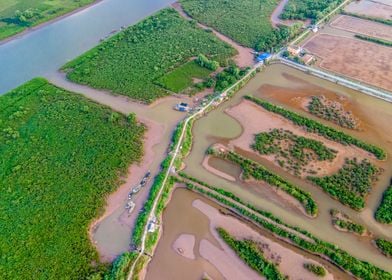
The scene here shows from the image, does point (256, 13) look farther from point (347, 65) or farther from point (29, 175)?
point (29, 175)

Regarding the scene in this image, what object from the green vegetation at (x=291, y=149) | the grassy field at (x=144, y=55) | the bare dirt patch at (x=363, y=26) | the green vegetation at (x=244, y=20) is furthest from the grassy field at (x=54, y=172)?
the bare dirt patch at (x=363, y=26)

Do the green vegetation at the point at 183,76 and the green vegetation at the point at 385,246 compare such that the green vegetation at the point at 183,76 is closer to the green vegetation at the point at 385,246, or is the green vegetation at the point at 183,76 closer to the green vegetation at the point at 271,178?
the green vegetation at the point at 271,178

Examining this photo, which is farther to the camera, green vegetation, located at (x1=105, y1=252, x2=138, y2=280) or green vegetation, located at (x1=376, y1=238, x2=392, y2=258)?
green vegetation, located at (x1=376, y1=238, x2=392, y2=258)

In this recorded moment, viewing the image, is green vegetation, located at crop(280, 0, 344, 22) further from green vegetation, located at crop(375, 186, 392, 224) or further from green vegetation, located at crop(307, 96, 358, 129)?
green vegetation, located at crop(375, 186, 392, 224)

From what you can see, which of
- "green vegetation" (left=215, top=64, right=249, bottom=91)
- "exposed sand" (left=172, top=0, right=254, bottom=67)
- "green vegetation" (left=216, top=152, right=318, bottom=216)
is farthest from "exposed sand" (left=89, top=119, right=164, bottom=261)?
"exposed sand" (left=172, top=0, right=254, bottom=67)

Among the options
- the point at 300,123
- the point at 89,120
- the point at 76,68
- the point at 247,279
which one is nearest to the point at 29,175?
the point at 89,120

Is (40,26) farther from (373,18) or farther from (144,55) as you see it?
(373,18)
